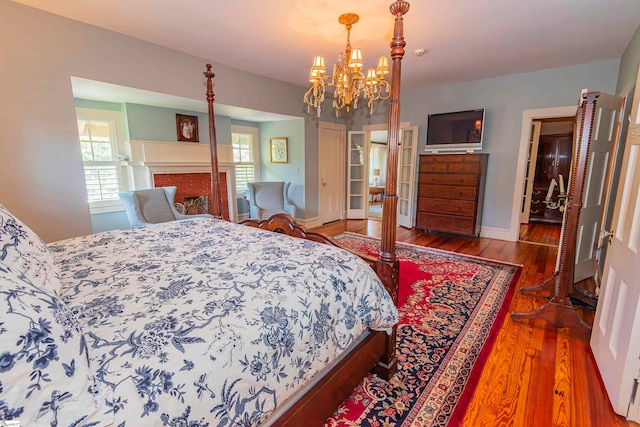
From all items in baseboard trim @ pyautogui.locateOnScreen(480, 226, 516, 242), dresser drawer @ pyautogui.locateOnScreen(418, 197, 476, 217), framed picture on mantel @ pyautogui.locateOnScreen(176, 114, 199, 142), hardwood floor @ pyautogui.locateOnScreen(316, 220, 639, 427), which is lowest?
hardwood floor @ pyautogui.locateOnScreen(316, 220, 639, 427)

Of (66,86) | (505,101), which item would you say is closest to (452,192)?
(505,101)

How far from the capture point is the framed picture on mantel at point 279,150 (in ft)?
18.2

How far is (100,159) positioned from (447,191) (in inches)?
202

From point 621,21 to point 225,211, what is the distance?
5.56 meters

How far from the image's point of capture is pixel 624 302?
154 centimetres

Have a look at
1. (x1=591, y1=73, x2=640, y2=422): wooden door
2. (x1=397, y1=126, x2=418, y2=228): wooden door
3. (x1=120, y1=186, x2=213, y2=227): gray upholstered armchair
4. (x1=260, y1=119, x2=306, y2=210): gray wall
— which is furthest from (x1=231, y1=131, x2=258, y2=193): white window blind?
(x1=591, y1=73, x2=640, y2=422): wooden door

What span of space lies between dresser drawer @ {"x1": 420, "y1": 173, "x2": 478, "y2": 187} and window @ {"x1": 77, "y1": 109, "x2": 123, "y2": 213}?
4.71 metres

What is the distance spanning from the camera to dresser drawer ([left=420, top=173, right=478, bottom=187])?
14.3 ft

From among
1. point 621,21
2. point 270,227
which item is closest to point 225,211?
point 270,227

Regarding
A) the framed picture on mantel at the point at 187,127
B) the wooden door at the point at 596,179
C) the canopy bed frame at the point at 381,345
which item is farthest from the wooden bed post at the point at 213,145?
the wooden door at the point at 596,179

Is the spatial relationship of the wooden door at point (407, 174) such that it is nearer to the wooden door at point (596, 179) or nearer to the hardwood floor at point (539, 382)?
the wooden door at point (596, 179)

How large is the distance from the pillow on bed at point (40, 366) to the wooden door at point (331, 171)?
5.13 meters

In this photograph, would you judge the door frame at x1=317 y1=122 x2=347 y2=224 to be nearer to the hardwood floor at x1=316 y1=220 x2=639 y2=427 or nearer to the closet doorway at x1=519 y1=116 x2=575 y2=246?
the closet doorway at x1=519 y1=116 x2=575 y2=246

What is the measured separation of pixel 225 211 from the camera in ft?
17.5
